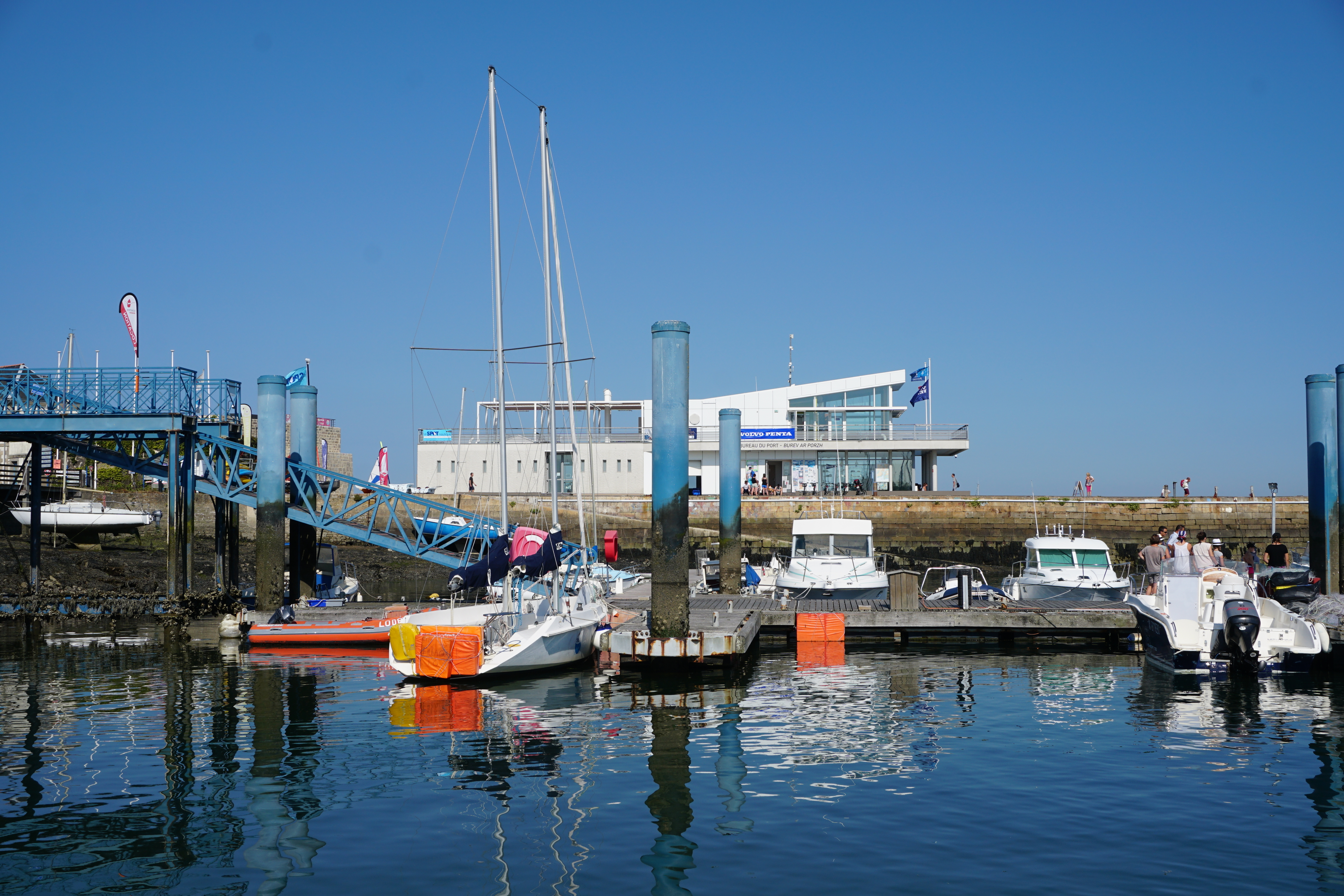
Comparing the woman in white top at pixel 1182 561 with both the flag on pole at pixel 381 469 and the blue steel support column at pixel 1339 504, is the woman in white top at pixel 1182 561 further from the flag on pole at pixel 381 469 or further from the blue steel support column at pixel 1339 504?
the flag on pole at pixel 381 469

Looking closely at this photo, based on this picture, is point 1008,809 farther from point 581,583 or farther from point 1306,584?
point 1306,584

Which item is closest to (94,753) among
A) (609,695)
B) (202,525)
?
(609,695)

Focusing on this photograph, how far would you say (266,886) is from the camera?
9047mm

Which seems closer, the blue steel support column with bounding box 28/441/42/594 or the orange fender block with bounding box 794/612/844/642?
the orange fender block with bounding box 794/612/844/642

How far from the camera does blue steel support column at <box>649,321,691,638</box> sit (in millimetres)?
18781

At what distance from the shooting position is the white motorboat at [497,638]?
62.1 ft

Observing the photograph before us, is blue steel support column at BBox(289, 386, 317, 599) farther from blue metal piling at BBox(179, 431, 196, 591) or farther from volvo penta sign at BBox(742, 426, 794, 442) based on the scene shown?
volvo penta sign at BBox(742, 426, 794, 442)

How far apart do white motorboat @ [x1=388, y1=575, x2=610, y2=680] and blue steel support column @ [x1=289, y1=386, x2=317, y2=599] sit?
27.1 feet

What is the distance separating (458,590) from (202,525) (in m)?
37.8

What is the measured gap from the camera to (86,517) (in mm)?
47562

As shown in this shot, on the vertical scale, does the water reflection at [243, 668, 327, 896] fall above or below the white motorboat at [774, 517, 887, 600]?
below

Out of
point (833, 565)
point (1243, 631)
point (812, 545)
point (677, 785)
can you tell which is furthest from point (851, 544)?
point (677, 785)

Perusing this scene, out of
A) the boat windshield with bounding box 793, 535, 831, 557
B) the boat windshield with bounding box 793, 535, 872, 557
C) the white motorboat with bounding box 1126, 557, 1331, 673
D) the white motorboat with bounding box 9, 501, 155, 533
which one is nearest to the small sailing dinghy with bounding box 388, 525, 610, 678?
the boat windshield with bounding box 793, 535, 831, 557

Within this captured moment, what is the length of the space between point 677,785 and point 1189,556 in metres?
12.7
